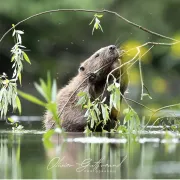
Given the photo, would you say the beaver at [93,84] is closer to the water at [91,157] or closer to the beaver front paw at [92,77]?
the beaver front paw at [92,77]

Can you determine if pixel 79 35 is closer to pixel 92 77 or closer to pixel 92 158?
pixel 92 77

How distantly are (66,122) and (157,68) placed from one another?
11.9m

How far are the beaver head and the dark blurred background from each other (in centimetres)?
1019

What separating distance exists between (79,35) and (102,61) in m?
12.9

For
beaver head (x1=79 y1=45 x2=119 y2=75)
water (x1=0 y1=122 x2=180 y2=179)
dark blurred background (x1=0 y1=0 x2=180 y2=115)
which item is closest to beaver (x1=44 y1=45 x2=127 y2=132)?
beaver head (x1=79 y1=45 x2=119 y2=75)

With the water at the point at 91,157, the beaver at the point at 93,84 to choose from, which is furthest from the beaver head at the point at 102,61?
the water at the point at 91,157

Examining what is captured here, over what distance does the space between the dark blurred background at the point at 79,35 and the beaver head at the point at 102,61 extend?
10187mm

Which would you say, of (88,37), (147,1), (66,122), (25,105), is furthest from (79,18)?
(66,122)

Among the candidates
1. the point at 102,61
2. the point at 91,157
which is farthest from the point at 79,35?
the point at 91,157

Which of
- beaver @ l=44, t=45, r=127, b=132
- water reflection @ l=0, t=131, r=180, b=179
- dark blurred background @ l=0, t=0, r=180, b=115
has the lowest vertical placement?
water reflection @ l=0, t=131, r=180, b=179

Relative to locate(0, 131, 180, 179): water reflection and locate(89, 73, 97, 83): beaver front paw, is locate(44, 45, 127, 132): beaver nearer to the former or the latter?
locate(89, 73, 97, 83): beaver front paw

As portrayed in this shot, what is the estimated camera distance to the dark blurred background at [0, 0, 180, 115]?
1944 centimetres

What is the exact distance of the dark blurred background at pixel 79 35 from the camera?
1944 centimetres

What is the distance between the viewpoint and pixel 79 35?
21.3 metres
